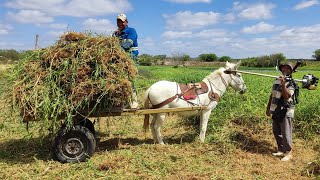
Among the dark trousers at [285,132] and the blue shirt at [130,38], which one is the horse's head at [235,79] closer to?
the dark trousers at [285,132]

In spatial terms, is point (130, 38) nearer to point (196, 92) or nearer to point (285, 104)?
point (196, 92)

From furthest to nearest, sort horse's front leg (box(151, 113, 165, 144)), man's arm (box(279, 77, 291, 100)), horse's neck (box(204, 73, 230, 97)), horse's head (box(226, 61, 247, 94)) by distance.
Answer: horse's head (box(226, 61, 247, 94)) < horse's neck (box(204, 73, 230, 97)) < horse's front leg (box(151, 113, 165, 144)) < man's arm (box(279, 77, 291, 100))

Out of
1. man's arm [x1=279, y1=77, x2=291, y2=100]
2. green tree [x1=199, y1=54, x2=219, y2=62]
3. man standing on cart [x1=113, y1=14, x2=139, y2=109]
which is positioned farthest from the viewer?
green tree [x1=199, y1=54, x2=219, y2=62]

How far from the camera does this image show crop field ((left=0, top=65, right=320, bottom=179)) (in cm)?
611

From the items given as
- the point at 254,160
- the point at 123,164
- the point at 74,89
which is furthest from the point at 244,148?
the point at 74,89

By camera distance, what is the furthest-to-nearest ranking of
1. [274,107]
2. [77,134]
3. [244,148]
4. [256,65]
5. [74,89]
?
[256,65]
[244,148]
[274,107]
[77,134]
[74,89]

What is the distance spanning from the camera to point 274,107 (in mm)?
7102

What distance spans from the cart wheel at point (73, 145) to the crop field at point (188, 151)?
0.17 metres

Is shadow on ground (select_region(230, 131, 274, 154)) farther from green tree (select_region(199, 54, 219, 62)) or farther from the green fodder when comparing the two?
green tree (select_region(199, 54, 219, 62))

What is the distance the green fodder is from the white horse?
1.14 metres

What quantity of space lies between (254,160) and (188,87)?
220 centimetres

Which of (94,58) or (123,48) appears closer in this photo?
(94,58)

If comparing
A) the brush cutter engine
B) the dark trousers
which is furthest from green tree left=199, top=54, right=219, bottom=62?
the brush cutter engine

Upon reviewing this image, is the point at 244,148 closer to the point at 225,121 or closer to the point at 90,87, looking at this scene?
the point at 225,121
